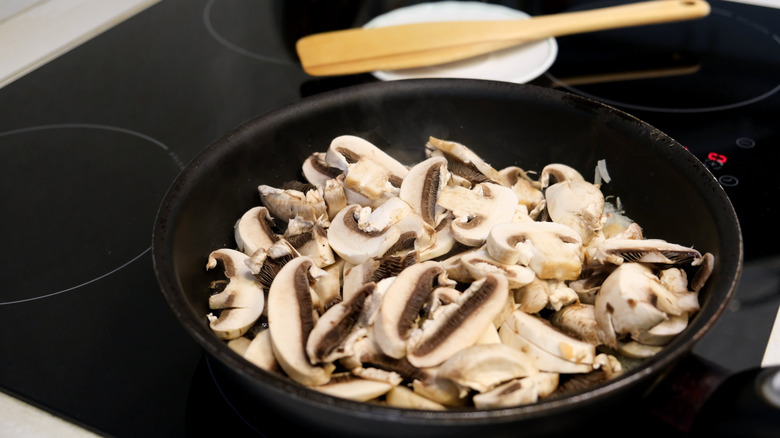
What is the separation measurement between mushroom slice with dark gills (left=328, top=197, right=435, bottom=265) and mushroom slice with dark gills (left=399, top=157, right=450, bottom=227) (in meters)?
0.04

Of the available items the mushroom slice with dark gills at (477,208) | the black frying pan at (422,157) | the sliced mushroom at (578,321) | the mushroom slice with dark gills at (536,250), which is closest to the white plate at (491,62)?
the black frying pan at (422,157)

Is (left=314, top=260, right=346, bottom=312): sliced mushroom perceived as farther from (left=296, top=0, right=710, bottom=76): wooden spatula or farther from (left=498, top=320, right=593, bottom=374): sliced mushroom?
(left=296, top=0, right=710, bottom=76): wooden spatula

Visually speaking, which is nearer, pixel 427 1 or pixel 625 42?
pixel 625 42

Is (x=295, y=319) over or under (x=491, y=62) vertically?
under

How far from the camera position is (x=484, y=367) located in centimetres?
81

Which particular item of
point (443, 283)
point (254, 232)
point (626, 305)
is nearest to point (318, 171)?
point (254, 232)

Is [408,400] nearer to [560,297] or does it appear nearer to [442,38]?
[560,297]

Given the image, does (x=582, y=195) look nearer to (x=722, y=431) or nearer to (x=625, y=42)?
(x=722, y=431)

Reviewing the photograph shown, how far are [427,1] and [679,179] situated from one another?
1.36m

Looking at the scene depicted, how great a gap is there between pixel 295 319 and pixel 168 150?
2.81 ft

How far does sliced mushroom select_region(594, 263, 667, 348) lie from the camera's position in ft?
2.89

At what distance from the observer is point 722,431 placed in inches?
29.3

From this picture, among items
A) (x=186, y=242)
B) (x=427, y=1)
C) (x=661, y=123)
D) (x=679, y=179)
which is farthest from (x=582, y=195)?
(x=427, y=1)

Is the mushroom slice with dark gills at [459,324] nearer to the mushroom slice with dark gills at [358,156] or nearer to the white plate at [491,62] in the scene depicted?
the mushroom slice with dark gills at [358,156]
